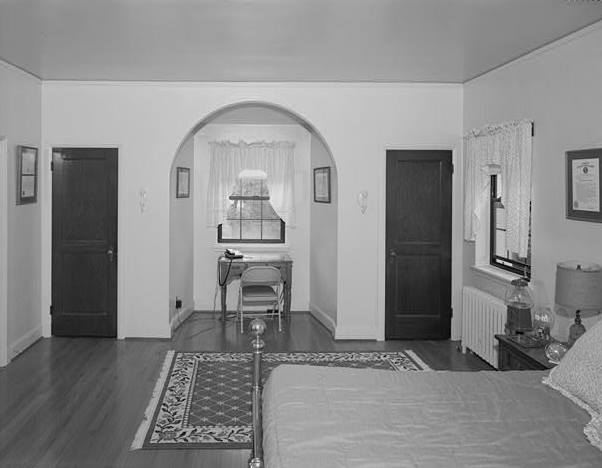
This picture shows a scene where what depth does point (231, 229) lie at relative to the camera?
8.63 metres

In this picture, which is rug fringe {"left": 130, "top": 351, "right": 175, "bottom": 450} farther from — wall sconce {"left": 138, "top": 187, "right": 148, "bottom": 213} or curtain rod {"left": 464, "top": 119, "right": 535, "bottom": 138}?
curtain rod {"left": 464, "top": 119, "right": 535, "bottom": 138}

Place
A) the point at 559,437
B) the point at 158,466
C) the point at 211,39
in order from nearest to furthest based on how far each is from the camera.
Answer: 1. the point at 559,437
2. the point at 158,466
3. the point at 211,39

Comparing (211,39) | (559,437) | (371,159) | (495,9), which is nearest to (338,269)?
(371,159)

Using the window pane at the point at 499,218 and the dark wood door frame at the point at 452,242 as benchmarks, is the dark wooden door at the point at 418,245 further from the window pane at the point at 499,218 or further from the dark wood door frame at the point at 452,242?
the window pane at the point at 499,218

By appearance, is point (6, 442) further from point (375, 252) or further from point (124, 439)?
point (375, 252)

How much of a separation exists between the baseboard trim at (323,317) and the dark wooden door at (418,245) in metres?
0.60

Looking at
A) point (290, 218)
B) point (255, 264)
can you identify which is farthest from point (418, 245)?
point (290, 218)

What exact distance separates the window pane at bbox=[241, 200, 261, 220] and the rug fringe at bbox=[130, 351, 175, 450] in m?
2.84

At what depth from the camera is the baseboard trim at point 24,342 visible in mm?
5823

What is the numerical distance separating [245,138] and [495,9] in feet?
15.9

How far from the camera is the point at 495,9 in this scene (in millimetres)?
3998

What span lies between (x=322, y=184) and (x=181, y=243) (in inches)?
69.1

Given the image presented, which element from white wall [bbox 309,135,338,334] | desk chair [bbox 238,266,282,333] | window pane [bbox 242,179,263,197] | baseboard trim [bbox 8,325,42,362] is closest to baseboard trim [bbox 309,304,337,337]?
white wall [bbox 309,135,338,334]

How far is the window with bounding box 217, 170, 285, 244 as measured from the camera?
8602 mm
